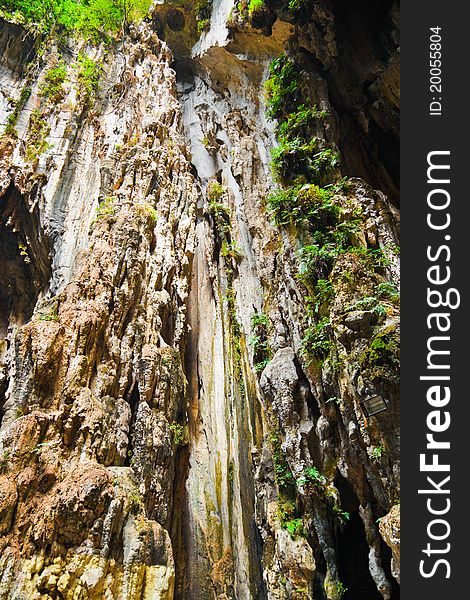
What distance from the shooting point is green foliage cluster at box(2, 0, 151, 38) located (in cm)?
1515

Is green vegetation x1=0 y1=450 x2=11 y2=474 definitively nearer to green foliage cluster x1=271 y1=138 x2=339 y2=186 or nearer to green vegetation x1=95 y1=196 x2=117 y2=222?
green vegetation x1=95 y1=196 x2=117 y2=222

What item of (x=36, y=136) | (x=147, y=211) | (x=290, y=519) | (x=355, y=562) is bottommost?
(x=355, y=562)

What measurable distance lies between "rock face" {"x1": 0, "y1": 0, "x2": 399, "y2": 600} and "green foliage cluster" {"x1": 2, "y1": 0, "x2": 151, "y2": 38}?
58 cm

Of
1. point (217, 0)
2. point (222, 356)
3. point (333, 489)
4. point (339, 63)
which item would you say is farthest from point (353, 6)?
point (333, 489)

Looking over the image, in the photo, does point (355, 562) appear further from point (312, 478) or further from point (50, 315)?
point (50, 315)

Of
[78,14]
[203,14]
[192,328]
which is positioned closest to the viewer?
[192,328]

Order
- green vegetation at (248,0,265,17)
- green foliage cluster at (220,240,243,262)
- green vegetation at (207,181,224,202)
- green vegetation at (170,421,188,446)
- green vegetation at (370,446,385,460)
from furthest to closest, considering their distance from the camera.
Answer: green vegetation at (207,181,224,202), green vegetation at (248,0,265,17), green foliage cluster at (220,240,243,262), green vegetation at (170,421,188,446), green vegetation at (370,446,385,460)

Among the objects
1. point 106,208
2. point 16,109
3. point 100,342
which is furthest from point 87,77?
point 100,342

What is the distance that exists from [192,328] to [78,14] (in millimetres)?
12905

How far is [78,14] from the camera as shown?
52.1 feet

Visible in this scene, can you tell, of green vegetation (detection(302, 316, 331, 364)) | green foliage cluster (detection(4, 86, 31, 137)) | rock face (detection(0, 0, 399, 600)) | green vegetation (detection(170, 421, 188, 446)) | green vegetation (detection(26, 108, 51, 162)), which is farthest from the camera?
green foliage cluster (detection(4, 86, 31, 137))

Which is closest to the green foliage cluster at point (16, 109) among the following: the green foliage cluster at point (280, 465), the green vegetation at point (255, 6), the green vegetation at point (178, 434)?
the green vegetation at point (255, 6)

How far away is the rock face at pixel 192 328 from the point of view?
6.42m

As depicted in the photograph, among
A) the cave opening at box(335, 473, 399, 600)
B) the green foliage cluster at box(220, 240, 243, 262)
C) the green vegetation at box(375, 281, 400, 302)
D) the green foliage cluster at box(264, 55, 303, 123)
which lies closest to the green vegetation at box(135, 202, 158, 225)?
the green foliage cluster at box(220, 240, 243, 262)
